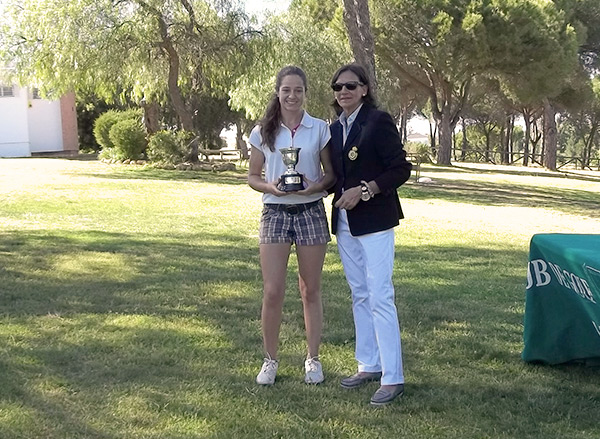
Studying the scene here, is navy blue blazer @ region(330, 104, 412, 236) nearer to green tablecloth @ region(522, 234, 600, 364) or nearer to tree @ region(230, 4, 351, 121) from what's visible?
green tablecloth @ region(522, 234, 600, 364)

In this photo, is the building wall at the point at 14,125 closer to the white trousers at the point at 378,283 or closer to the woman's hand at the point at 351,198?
the white trousers at the point at 378,283

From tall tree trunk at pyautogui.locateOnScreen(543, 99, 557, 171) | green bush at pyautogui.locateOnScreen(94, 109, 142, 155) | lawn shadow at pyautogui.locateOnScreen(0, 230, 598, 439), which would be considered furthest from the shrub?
lawn shadow at pyautogui.locateOnScreen(0, 230, 598, 439)

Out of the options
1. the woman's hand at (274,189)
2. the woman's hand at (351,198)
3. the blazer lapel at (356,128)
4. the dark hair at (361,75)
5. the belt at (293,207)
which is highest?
the dark hair at (361,75)

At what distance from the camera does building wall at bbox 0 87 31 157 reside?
3494cm

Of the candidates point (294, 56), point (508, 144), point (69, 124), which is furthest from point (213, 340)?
point (508, 144)

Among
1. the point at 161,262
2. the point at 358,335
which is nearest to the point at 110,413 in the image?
the point at 358,335

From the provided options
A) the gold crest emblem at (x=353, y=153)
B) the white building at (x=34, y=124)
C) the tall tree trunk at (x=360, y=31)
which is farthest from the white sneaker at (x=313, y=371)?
the white building at (x=34, y=124)

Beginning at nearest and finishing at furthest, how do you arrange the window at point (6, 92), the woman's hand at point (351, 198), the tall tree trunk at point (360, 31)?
the woman's hand at point (351, 198), the tall tree trunk at point (360, 31), the window at point (6, 92)

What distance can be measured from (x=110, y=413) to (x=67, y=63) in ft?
66.8

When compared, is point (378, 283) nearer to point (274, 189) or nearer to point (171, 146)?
point (274, 189)

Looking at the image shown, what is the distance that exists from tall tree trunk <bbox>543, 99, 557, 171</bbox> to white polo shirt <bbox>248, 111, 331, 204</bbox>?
118 feet

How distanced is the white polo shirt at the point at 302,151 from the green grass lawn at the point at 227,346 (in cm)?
108

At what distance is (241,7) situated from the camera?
23.8m

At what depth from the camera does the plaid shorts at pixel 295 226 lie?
3.90 m
